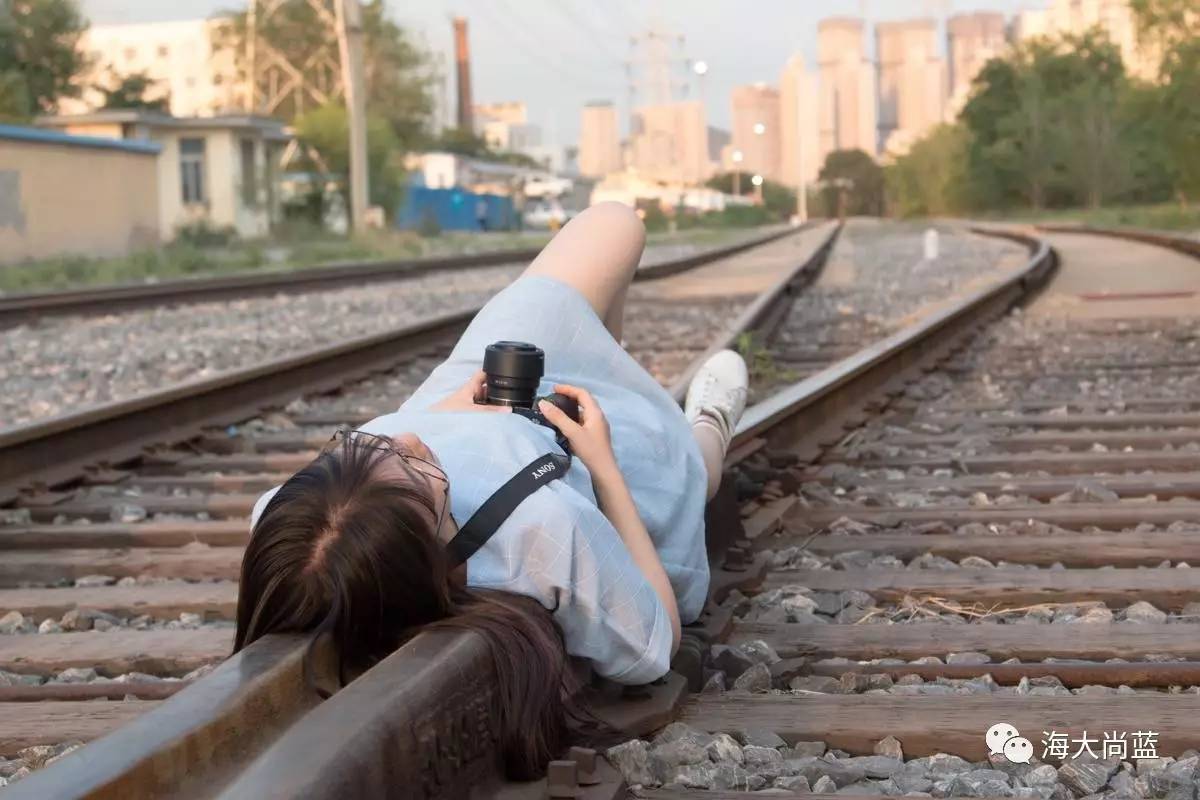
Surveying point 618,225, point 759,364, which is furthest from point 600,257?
point 759,364

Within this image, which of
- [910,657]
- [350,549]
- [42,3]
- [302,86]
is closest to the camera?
[350,549]

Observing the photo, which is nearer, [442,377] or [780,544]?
[442,377]

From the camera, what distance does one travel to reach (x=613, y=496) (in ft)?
7.84

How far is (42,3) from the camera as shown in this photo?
5131 centimetres

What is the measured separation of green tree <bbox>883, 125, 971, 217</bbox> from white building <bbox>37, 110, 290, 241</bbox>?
45602 millimetres

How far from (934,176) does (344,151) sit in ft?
150

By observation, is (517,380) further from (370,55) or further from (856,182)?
(856,182)

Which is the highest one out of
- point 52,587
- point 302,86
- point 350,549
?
point 302,86

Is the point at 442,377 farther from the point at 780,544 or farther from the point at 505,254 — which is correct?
the point at 505,254

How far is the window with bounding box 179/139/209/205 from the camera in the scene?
3628cm

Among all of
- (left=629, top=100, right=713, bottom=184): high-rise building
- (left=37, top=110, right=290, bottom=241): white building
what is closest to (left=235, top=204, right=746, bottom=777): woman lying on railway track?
(left=37, top=110, right=290, bottom=241): white building

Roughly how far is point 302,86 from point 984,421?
66908 millimetres

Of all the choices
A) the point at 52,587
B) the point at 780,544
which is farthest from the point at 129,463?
the point at 780,544

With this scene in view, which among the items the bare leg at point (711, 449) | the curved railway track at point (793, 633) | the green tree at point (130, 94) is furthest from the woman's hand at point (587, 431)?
the green tree at point (130, 94)
